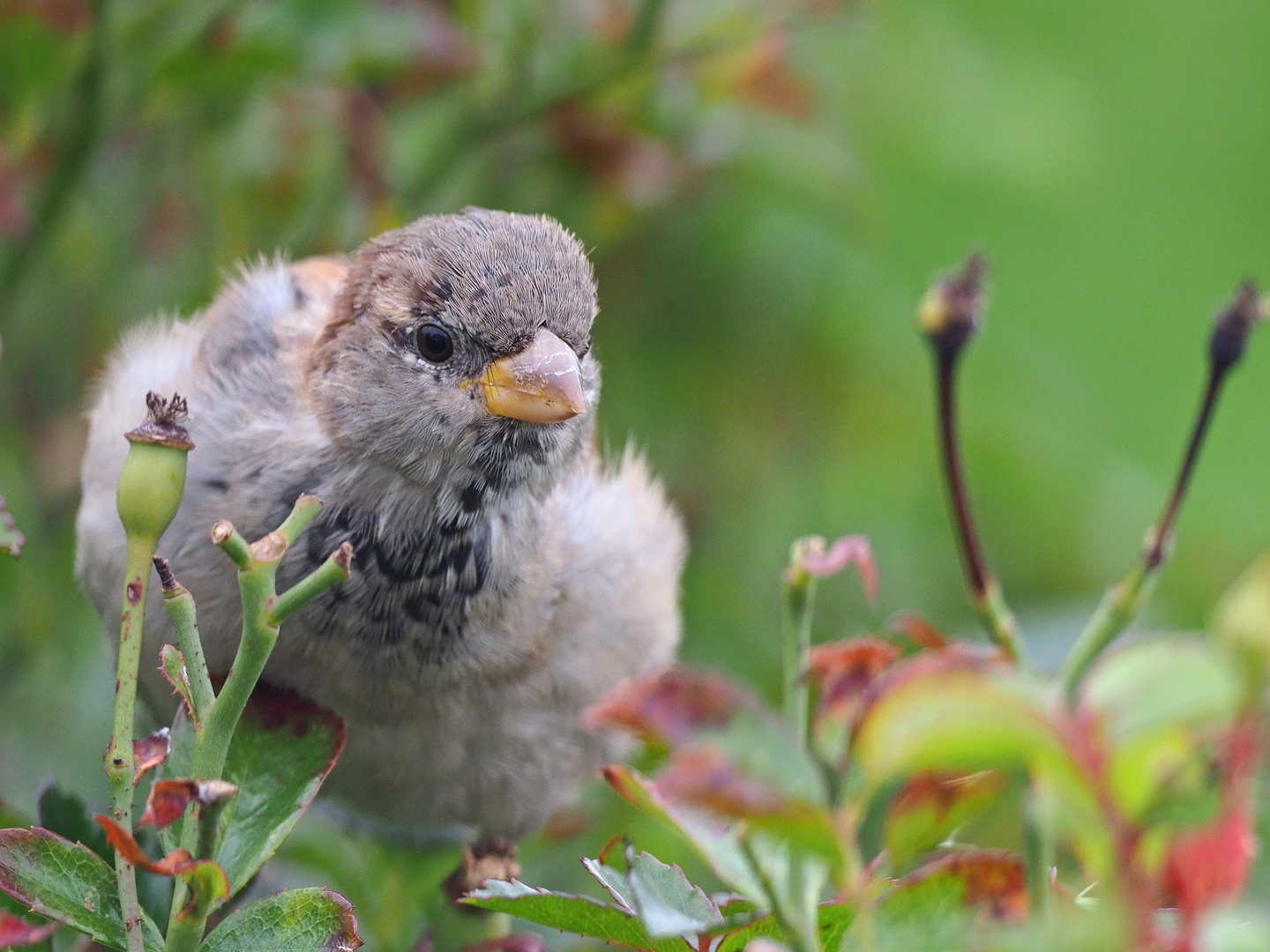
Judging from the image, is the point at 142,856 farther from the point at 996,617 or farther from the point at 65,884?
the point at 996,617

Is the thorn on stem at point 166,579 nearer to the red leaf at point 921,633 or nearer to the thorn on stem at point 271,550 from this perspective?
→ the thorn on stem at point 271,550

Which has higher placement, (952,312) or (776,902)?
(952,312)

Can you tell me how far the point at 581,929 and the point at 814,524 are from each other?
68.8 inches

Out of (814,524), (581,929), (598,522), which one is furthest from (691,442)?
(581,929)

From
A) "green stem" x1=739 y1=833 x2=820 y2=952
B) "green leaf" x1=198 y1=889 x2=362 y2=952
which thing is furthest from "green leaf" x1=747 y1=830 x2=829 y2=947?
"green leaf" x1=198 y1=889 x2=362 y2=952

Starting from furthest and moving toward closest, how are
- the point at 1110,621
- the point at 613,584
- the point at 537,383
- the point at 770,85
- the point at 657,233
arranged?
the point at 657,233 → the point at 770,85 → the point at 613,584 → the point at 537,383 → the point at 1110,621

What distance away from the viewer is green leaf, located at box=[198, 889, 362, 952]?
0.74 m

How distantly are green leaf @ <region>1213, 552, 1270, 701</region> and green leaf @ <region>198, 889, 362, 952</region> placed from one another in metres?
0.49

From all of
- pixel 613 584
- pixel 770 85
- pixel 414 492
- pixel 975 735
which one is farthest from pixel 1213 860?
pixel 770 85

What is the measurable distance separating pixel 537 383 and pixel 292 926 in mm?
→ 736

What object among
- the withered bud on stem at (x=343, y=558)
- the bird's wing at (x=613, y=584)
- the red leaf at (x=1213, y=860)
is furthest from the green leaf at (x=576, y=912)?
the bird's wing at (x=613, y=584)

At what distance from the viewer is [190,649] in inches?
29.0

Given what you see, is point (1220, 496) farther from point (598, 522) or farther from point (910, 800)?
point (910, 800)

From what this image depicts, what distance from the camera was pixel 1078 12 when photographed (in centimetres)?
424
